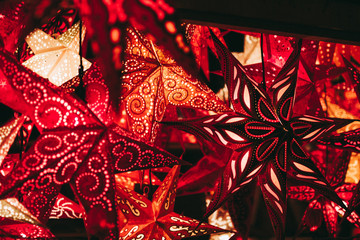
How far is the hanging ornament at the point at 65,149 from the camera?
4.42 ft

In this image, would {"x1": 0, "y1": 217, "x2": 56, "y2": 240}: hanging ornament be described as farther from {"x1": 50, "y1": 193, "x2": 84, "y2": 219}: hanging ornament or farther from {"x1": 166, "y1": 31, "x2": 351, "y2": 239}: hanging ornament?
{"x1": 166, "y1": 31, "x2": 351, "y2": 239}: hanging ornament

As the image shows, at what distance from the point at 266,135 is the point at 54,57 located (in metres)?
1.09

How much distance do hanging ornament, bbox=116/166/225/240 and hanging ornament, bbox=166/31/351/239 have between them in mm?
235

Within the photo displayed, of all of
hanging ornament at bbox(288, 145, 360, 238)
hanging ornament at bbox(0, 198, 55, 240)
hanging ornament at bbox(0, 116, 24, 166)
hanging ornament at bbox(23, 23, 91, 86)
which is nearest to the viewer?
hanging ornament at bbox(0, 198, 55, 240)

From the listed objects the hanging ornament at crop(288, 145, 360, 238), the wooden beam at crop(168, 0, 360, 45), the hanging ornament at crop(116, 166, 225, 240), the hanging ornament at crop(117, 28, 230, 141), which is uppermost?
the wooden beam at crop(168, 0, 360, 45)

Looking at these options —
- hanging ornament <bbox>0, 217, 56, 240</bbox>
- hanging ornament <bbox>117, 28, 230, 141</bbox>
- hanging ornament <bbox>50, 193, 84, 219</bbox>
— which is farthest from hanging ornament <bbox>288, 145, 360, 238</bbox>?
hanging ornament <bbox>0, 217, 56, 240</bbox>

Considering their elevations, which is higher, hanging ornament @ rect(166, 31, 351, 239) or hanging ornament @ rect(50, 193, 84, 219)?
hanging ornament @ rect(166, 31, 351, 239)

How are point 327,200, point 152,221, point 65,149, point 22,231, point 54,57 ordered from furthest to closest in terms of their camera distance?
1. point 327,200
2. point 54,57
3. point 152,221
4. point 22,231
5. point 65,149

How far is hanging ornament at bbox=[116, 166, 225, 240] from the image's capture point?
5.52 feet

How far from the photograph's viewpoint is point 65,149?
1392 mm

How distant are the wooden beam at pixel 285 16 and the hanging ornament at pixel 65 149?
548 millimetres

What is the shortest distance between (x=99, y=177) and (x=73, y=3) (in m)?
0.62

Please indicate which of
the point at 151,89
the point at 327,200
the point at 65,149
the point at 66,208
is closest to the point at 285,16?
the point at 151,89

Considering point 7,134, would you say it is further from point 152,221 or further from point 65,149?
point 152,221
